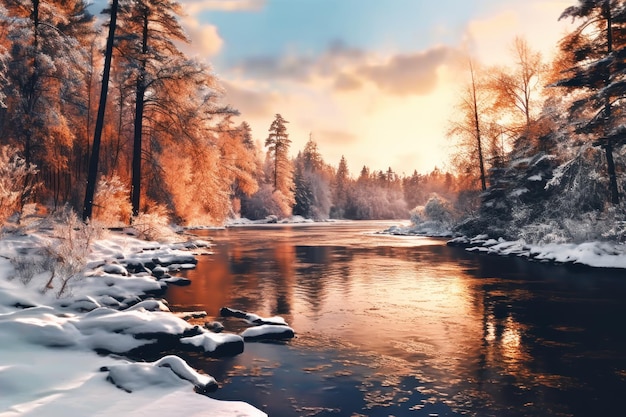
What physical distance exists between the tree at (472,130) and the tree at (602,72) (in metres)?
11.3

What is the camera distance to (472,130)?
1247 inches

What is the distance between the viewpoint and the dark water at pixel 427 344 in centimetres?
568

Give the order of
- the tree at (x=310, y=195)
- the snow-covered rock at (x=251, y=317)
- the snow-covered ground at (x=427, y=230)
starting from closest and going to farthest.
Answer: the snow-covered rock at (x=251, y=317) → the snow-covered ground at (x=427, y=230) → the tree at (x=310, y=195)

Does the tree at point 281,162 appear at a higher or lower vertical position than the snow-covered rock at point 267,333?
higher

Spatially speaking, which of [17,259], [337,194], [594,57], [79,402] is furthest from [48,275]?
[337,194]

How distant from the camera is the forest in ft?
59.2

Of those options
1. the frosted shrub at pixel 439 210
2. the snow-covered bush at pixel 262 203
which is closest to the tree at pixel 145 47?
the frosted shrub at pixel 439 210

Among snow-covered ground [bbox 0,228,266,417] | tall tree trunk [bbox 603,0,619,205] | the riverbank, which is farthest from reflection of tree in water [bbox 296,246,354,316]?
tall tree trunk [bbox 603,0,619,205]

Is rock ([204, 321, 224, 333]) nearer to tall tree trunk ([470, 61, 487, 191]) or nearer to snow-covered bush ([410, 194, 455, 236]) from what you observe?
tall tree trunk ([470, 61, 487, 191])

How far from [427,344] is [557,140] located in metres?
19.5

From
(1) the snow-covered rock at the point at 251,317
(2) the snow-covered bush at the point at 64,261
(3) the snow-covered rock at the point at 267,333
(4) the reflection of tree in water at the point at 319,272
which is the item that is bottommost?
(3) the snow-covered rock at the point at 267,333

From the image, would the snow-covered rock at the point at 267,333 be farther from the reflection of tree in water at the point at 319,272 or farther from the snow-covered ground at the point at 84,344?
the reflection of tree in water at the point at 319,272

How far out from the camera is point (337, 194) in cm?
11150

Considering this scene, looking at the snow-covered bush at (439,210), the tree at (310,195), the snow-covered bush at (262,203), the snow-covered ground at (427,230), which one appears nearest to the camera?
the snow-covered bush at (439,210)
